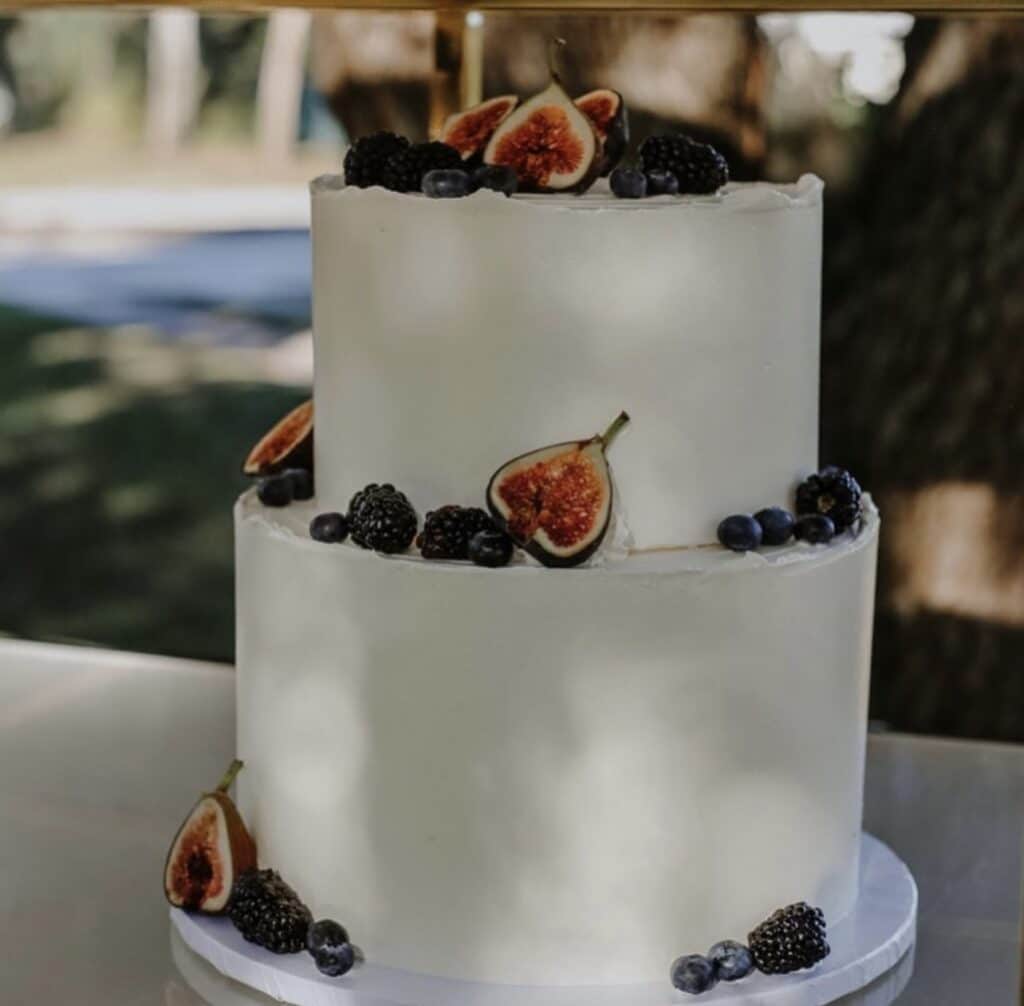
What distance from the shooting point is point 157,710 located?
2.74m

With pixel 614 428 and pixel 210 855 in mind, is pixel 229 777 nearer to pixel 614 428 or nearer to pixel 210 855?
pixel 210 855

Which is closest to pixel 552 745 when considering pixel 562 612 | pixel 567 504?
pixel 562 612

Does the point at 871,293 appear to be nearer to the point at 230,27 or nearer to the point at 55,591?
the point at 230,27

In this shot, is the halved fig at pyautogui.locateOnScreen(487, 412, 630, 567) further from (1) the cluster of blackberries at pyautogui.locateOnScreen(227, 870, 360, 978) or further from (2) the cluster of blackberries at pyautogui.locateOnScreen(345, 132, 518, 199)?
(1) the cluster of blackberries at pyautogui.locateOnScreen(227, 870, 360, 978)

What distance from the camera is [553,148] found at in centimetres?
194

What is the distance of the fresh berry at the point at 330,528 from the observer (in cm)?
193

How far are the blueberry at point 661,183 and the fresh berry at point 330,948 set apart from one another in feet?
2.43

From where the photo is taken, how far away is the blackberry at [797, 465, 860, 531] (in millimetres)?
1989

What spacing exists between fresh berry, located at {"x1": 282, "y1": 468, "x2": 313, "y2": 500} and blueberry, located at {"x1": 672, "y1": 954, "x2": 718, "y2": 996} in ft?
1.95

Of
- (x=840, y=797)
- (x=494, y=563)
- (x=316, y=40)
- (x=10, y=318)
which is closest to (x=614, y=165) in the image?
(x=494, y=563)

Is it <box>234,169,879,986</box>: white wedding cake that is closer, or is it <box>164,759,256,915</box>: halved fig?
<box>234,169,879,986</box>: white wedding cake

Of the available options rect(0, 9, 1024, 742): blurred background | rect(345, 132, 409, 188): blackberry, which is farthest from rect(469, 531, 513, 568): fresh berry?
rect(0, 9, 1024, 742): blurred background

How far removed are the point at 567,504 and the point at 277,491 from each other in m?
0.39

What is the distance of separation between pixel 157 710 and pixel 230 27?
1.99 meters
